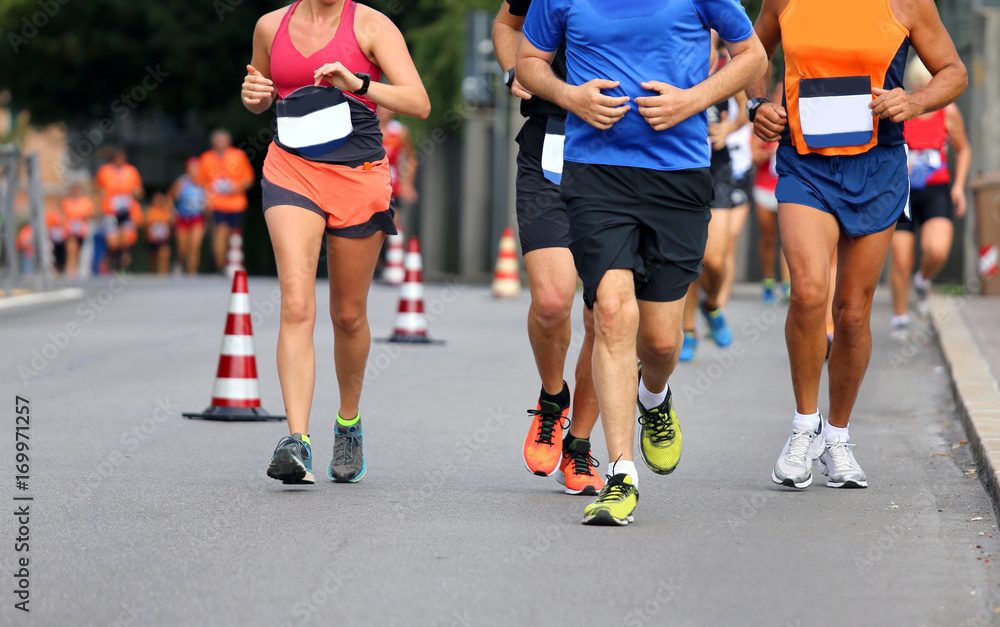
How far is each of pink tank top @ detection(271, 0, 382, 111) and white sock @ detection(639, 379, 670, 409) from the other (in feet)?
4.78

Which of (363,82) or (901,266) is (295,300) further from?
(901,266)

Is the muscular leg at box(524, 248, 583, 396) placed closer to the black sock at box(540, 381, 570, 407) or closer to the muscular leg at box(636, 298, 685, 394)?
the black sock at box(540, 381, 570, 407)

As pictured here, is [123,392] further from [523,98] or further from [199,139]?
[199,139]

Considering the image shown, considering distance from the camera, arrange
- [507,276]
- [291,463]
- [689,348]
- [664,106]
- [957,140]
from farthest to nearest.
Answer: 1. [507,276]
2. [957,140]
3. [689,348]
4. [291,463]
5. [664,106]

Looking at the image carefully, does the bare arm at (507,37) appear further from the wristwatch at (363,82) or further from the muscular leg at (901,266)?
the muscular leg at (901,266)

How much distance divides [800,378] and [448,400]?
306 cm

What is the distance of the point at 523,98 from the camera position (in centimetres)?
570

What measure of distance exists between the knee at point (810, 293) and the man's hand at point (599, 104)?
3.71ft

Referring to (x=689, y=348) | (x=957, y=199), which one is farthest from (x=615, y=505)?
(x=957, y=199)

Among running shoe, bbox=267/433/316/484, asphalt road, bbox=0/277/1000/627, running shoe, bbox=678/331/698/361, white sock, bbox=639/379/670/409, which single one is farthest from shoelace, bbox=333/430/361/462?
running shoe, bbox=678/331/698/361

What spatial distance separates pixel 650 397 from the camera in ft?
18.0

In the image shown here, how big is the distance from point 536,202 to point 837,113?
3.68 ft

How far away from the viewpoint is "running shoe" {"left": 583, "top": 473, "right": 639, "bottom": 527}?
4.93m

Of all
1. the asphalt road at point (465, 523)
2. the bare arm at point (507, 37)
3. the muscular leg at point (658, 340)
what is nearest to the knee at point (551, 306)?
the muscular leg at point (658, 340)
